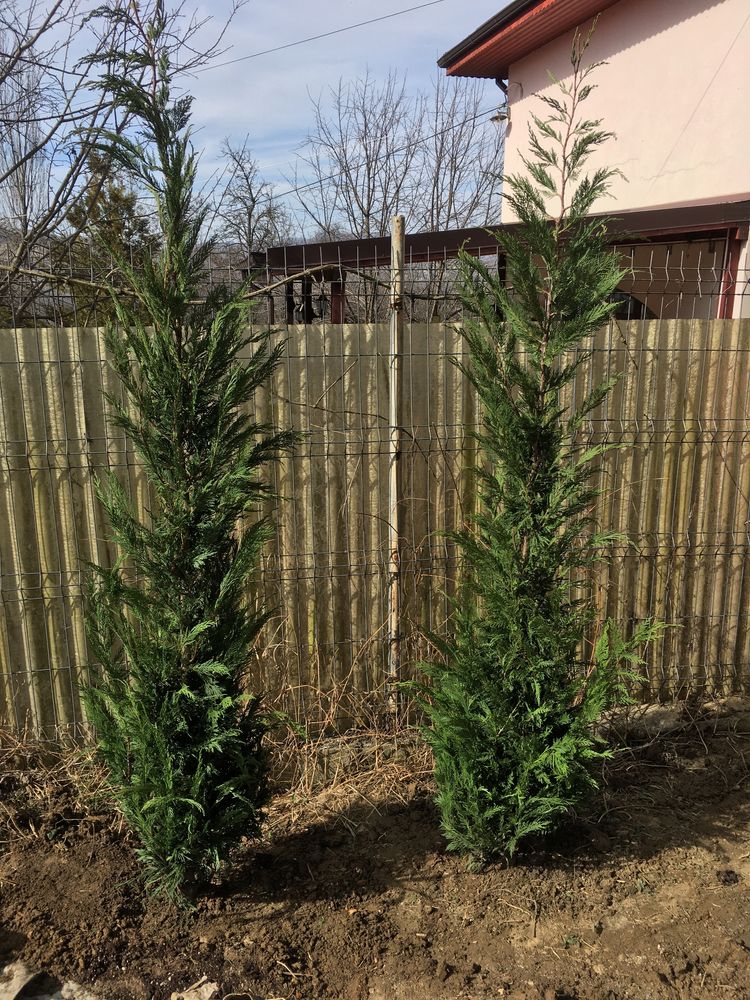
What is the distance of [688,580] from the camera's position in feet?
14.7

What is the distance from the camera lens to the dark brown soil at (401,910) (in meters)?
2.62

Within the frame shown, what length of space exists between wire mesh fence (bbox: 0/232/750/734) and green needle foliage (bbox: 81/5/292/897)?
0.98m

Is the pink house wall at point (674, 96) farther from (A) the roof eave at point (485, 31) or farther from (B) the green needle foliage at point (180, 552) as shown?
(B) the green needle foliage at point (180, 552)

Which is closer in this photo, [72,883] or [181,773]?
[181,773]

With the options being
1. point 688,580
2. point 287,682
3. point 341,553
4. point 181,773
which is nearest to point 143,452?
point 181,773

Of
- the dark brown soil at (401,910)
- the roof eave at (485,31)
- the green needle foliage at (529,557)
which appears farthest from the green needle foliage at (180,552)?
the roof eave at (485,31)

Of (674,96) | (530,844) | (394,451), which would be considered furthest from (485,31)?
(530,844)

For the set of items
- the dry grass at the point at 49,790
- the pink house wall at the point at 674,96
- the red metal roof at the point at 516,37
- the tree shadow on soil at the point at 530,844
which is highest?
the red metal roof at the point at 516,37

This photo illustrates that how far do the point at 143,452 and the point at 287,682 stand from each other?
1924 millimetres

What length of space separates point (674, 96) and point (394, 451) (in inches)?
243

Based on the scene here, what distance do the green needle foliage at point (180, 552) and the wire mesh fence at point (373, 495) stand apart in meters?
0.98

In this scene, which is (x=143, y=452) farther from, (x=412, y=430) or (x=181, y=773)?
(x=412, y=430)

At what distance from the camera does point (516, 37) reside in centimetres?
898

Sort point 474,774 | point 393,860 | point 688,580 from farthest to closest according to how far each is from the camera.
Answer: point 688,580
point 393,860
point 474,774
